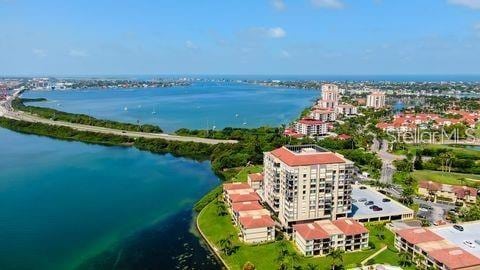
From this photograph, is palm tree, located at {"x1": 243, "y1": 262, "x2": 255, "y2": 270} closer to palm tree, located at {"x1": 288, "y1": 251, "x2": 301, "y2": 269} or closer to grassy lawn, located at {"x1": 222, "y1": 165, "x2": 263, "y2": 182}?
palm tree, located at {"x1": 288, "y1": 251, "x2": 301, "y2": 269}

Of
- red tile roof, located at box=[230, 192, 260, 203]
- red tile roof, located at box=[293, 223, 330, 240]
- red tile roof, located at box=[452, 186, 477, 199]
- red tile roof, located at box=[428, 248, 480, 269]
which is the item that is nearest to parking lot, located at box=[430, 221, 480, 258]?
red tile roof, located at box=[428, 248, 480, 269]

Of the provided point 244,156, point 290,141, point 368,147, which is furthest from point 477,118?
point 244,156

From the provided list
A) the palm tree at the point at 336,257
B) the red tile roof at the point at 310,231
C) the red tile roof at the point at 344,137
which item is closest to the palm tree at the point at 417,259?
the palm tree at the point at 336,257

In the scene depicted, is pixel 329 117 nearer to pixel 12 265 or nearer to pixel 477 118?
pixel 477 118

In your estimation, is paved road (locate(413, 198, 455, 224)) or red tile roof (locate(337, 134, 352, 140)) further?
red tile roof (locate(337, 134, 352, 140))

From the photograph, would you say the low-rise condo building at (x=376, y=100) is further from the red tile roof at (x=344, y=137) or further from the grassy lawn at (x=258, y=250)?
the grassy lawn at (x=258, y=250)
